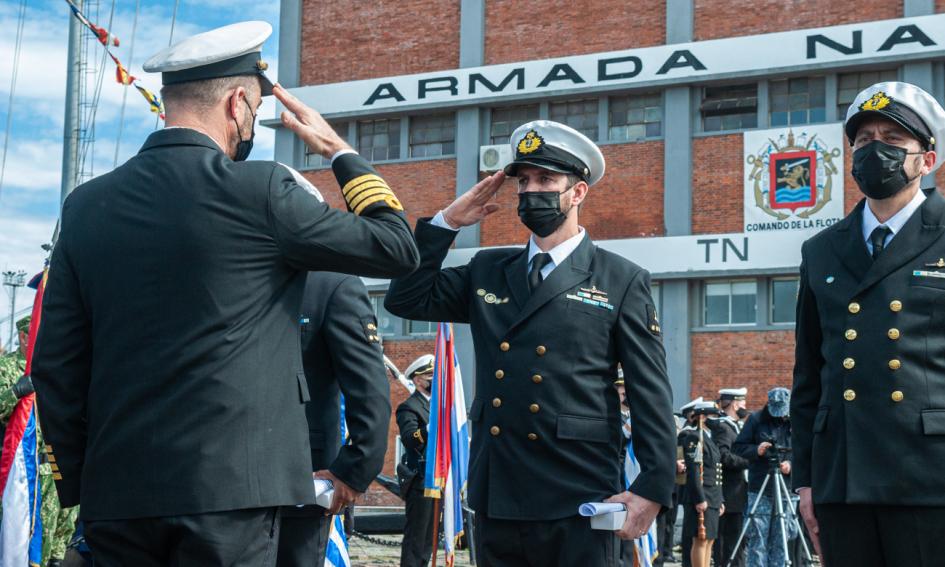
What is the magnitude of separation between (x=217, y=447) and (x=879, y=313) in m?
2.34

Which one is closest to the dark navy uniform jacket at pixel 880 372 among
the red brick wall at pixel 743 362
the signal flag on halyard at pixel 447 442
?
the signal flag on halyard at pixel 447 442

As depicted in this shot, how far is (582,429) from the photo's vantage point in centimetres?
452

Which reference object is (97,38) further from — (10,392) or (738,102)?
(738,102)

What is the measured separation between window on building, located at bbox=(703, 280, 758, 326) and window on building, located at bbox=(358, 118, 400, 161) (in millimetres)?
9084

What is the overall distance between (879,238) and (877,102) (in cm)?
49

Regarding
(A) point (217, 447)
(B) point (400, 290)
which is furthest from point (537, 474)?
(A) point (217, 447)

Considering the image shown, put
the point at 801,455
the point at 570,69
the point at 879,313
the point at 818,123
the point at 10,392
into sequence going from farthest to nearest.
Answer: the point at 570,69
the point at 818,123
the point at 10,392
the point at 801,455
the point at 879,313

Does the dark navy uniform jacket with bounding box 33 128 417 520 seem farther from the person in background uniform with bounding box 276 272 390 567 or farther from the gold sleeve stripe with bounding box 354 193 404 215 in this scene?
the person in background uniform with bounding box 276 272 390 567

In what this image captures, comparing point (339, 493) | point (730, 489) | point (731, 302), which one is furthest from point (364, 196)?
point (731, 302)

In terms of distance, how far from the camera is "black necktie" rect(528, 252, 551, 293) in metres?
4.85

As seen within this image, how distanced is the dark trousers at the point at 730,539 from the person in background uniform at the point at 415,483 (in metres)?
3.89

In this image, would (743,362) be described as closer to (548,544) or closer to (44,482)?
(44,482)

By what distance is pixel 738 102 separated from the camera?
90.4 ft

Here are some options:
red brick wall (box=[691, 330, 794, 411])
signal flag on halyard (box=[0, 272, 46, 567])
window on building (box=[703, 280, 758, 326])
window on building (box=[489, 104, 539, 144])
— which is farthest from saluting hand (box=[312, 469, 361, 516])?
window on building (box=[489, 104, 539, 144])
